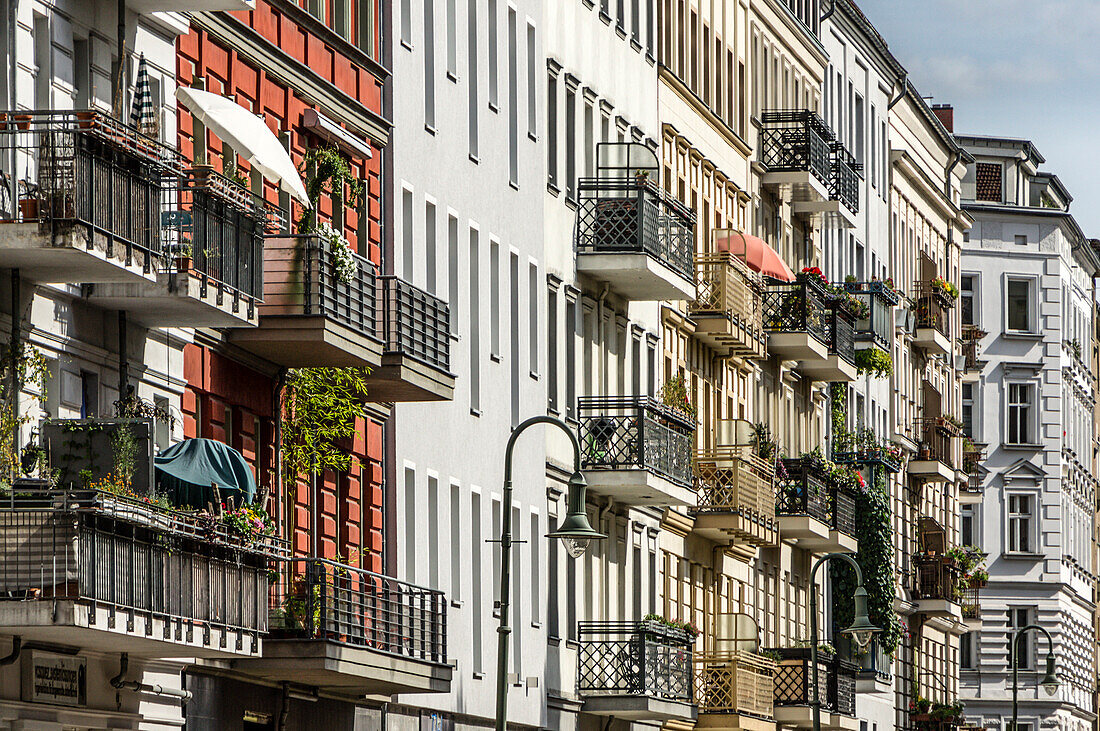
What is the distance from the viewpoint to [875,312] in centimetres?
7381

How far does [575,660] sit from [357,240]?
12.6 metres

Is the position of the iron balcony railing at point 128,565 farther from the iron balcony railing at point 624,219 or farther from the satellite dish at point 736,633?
the satellite dish at point 736,633

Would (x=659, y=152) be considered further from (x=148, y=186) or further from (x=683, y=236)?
(x=148, y=186)

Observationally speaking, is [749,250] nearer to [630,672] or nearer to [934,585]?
[630,672]

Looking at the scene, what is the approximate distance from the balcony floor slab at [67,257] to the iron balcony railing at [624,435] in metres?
21.0

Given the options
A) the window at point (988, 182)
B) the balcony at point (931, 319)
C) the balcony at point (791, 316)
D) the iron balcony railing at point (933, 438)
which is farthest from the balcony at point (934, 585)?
the window at point (988, 182)

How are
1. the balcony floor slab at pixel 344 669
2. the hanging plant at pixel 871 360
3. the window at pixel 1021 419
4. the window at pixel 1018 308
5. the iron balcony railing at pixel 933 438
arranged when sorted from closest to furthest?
1. the balcony floor slab at pixel 344 669
2. the hanging plant at pixel 871 360
3. the iron balcony railing at pixel 933 438
4. the window at pixel 1021 419
5. the window at pixel 1018 308

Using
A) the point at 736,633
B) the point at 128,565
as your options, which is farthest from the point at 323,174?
the point at 736,633

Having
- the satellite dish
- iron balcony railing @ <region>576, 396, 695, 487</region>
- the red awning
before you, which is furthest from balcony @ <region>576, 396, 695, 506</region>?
the satellite dish

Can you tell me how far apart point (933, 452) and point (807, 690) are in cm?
2653

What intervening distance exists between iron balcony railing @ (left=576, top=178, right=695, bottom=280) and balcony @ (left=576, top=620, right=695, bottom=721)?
21.0 ft

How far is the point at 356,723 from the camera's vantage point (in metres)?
39.0

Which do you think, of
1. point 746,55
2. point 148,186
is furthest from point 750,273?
point 148,186

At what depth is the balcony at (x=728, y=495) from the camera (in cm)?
5703
